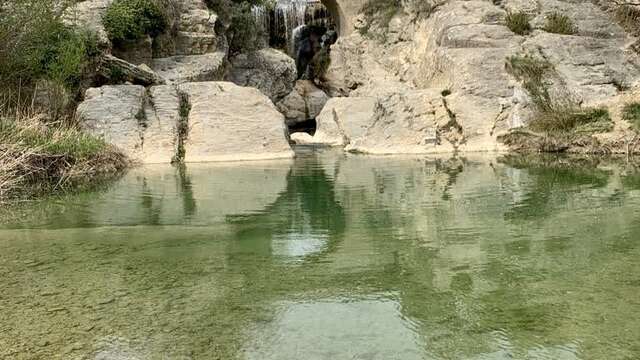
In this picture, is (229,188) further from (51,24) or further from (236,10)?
(236,10)

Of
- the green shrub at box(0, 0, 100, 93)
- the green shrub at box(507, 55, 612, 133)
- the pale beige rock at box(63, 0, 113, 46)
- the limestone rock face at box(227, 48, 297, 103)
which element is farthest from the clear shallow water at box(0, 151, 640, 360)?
the limestone rock face at box(227, 48, 297, 103)

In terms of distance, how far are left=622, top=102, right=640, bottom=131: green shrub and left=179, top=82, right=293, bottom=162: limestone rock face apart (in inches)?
273

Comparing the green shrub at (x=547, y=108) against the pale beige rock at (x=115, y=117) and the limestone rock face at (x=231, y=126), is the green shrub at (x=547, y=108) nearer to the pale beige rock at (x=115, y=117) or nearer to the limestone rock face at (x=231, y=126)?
the limestone rock face at (x=231, y=126)

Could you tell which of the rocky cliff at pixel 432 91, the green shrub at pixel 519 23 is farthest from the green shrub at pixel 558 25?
the green shrub at pixel 519 23

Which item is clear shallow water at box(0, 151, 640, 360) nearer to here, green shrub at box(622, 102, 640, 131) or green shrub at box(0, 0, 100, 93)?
green shrub at box(622, 102, 640, 131)

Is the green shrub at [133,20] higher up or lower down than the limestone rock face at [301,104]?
higher up

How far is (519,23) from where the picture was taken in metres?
18.2

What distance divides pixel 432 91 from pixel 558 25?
4263mm

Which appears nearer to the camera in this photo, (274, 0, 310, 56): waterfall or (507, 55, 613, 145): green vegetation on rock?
(507, 55, 613, 145): green vegetation on rock

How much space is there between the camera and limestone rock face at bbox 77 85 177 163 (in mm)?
14172

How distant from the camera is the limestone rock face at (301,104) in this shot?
2528 centimetres

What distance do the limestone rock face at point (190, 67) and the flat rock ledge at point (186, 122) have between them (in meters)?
2.85

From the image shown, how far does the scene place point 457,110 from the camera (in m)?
16.2

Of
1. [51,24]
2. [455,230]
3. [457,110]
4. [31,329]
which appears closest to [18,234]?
[31,329]
